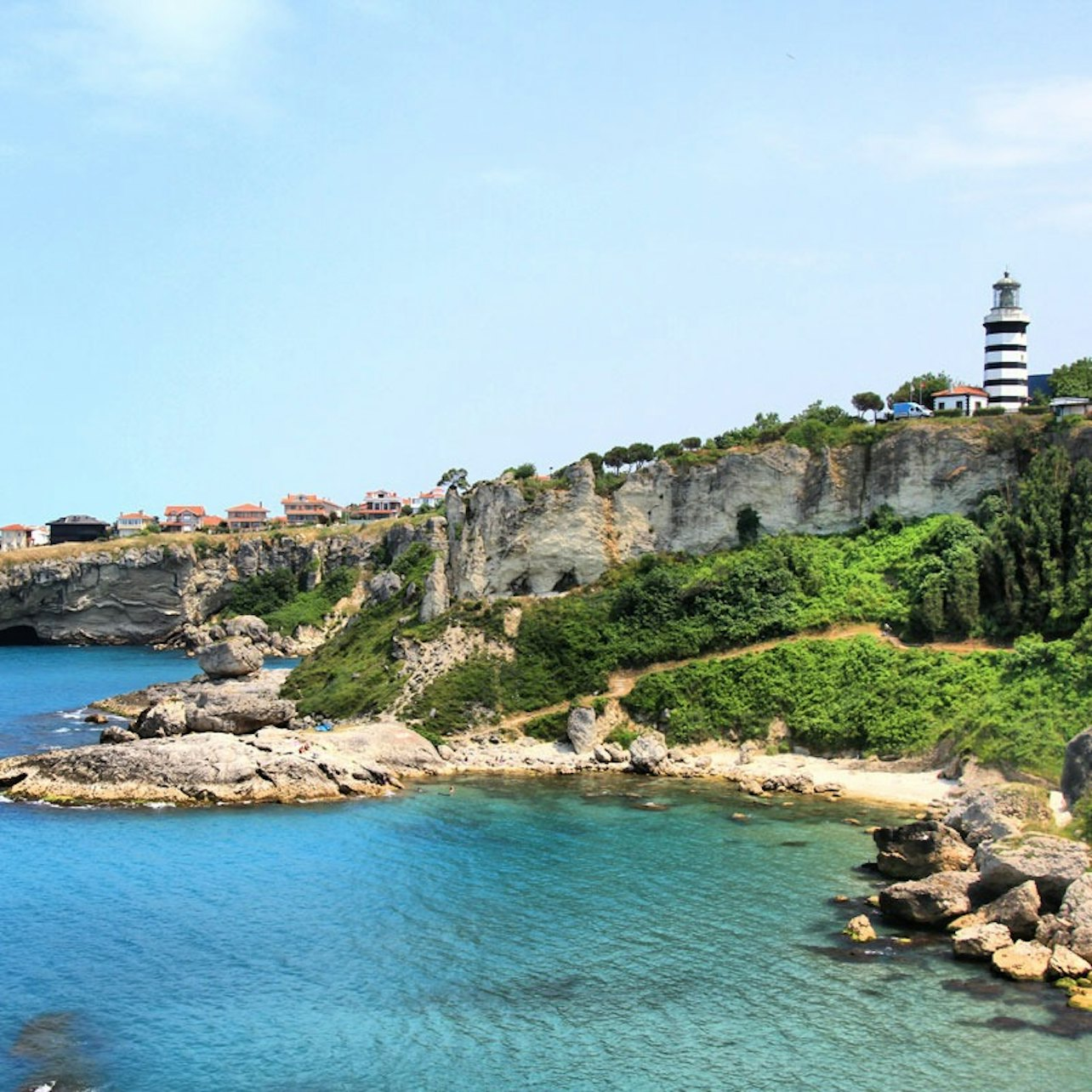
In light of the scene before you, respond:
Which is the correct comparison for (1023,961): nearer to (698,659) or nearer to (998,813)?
(998,813)

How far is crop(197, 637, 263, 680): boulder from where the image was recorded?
78.6m

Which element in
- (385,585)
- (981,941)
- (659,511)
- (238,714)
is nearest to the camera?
(981,941)

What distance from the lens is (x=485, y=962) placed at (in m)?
28.8

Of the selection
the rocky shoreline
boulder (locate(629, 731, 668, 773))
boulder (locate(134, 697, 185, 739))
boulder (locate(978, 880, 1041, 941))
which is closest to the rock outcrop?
boulder (locate(134, 697, 185, 739))

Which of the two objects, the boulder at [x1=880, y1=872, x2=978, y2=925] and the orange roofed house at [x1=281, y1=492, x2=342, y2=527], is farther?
the orange roofed house at [x1=281, y1=492, x2=342, y2=527]

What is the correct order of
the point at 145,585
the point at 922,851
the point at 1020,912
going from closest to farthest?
the point at 1020,912 < the point at 922,851 < the point at 145,585

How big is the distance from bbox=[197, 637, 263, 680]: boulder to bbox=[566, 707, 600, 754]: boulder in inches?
1282

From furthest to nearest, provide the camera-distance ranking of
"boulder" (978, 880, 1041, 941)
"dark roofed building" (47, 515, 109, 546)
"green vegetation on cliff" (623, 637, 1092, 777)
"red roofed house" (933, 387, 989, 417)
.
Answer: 1. "dark roofed building" (47, 515, 109, 546)
2. "red roofed house" (933, 387, 989, 417)
3. "green vegetation on cliff" (623, 637, 1092, 777)
4. "boulder" (978, 880, 1041, 941)

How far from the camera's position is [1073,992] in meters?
25.8

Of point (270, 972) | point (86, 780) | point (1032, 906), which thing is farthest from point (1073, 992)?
point (86, 780)

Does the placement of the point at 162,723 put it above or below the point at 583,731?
below

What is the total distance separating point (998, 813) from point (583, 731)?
2208 cm

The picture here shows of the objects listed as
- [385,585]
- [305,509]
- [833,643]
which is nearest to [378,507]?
[305,509]

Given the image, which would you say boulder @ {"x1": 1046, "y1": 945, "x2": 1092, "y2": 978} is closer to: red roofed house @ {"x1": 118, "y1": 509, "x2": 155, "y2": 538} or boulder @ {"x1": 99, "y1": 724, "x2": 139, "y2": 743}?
boulder @ {"x1": 99, "y1": 724, "x2": 139, "y2": 743}
